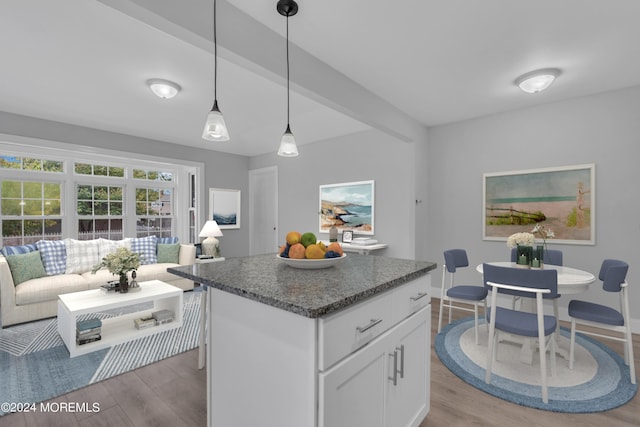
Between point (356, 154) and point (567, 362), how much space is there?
3483mm

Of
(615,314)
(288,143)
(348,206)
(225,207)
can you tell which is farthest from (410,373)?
(225,207)

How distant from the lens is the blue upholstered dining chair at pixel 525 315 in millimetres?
1957

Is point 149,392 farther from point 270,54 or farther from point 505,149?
point 505,149

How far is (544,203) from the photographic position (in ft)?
11.5

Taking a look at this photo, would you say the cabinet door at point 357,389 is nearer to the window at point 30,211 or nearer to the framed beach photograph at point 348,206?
the framed beach photograph at point 348,206

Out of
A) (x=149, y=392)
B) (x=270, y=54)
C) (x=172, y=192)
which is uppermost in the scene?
(x=270, y=54)

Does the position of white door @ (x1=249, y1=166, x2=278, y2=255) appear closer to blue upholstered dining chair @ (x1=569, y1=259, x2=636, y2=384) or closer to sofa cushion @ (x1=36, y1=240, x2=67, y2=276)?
sofa cushion @ (x1=36, y1=240, x2=67, y2=276)

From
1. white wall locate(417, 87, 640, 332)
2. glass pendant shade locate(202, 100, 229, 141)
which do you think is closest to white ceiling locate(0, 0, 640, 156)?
white wall locate(417, 87, 640, 332)

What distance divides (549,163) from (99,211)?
264 inches

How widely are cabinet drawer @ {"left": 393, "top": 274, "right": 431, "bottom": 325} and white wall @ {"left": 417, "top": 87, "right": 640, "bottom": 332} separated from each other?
8.67 feet

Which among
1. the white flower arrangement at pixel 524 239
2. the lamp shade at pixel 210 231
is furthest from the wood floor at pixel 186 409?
the lamp shade at pixel 210 231

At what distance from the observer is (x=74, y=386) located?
215 centimetres

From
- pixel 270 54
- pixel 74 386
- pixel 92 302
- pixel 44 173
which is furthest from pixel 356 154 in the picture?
pixel 44 173

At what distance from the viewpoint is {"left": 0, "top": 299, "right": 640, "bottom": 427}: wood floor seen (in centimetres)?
179
